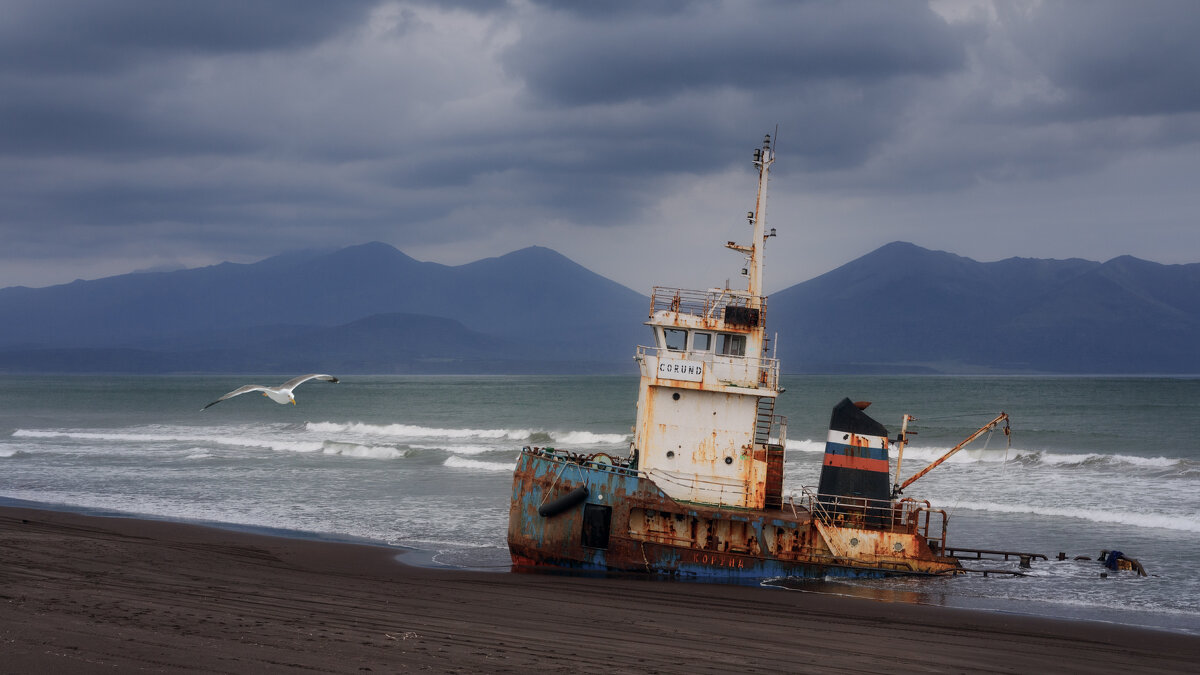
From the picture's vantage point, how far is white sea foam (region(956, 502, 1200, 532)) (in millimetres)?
22422

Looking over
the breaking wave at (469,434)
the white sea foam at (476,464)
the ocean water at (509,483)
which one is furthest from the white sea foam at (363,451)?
the white sea foam at (476,464)

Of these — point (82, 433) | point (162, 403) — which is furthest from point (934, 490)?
point (162, 403)

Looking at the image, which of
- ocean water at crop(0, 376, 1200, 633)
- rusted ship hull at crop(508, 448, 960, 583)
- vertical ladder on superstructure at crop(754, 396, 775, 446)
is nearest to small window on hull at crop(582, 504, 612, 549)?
rusted ship hull at crop(508, 448, 960, 583)

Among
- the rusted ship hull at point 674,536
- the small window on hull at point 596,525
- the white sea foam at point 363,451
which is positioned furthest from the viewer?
the white sea foam at point 363,451

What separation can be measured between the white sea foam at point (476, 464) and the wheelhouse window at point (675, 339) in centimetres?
1850

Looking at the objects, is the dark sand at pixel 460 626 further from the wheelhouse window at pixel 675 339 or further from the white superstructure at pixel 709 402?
the wheelhouse window at pixel 675 339

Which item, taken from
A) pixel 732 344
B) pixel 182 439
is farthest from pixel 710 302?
pixel 182 439

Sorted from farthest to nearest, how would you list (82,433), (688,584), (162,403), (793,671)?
(162,403) < (82,433) < (688,584) < (793,671)

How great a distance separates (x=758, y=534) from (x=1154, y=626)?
18.6ft

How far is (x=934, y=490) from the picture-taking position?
2811cm

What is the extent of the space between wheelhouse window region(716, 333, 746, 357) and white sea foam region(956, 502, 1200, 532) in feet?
39.6

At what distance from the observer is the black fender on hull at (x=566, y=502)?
16.0 metres

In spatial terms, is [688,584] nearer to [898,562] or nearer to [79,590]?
[898,562]

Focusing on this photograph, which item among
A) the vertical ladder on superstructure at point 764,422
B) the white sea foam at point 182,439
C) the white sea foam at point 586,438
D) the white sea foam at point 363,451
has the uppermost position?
the vertical ladder on superstructure at point 764,422
